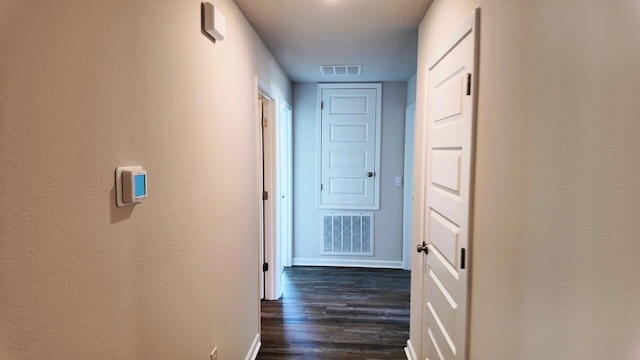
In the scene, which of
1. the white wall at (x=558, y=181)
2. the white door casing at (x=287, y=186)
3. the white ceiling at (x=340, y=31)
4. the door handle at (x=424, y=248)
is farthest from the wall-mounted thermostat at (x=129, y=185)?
the white door casing at (x=287, y=186)

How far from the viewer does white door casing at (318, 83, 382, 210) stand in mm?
4285

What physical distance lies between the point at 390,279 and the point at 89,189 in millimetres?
3644

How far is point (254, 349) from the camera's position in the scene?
252 centimetres

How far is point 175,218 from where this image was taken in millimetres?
1342

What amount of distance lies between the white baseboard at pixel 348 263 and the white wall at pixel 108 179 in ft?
8.90

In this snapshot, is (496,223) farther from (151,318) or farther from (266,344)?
(266,344)

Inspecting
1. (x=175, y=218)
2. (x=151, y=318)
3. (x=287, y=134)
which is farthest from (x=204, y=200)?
(x=287, y=134)

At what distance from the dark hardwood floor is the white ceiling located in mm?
2289

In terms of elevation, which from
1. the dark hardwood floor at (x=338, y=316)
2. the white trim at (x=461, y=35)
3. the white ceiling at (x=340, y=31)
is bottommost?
the dark hardwood floor at (x=338, y=316)

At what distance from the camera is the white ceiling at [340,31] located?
2.07 metres

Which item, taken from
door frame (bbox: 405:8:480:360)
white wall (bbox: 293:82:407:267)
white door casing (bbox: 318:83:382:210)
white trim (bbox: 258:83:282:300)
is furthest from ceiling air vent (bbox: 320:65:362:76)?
door frame (bbox: 405:8:480:360)

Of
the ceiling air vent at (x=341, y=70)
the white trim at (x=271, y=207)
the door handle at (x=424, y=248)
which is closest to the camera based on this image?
the door handle at (x=424, y=248)

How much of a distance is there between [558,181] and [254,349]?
232 centimetres

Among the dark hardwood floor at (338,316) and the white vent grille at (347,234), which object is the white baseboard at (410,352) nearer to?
the dark hardwood floor at (338,316)
